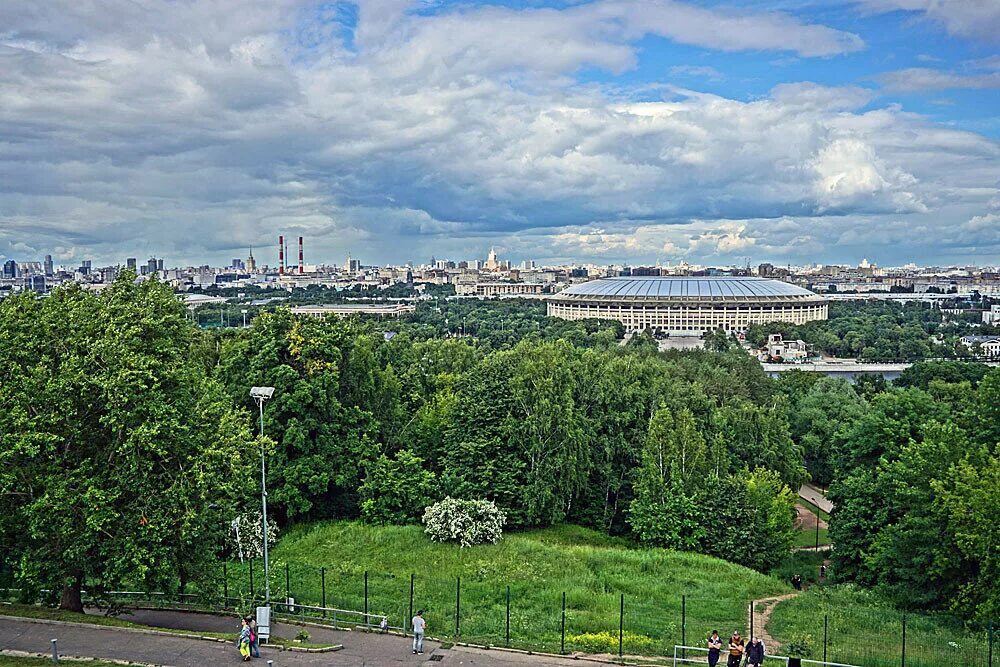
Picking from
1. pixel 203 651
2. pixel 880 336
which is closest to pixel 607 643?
pixel 203 651

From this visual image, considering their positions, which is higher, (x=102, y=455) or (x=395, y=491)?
(x=102, y=455)

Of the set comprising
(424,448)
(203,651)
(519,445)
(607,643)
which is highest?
(519,445)

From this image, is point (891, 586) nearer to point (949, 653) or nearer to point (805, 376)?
point (949, 653)

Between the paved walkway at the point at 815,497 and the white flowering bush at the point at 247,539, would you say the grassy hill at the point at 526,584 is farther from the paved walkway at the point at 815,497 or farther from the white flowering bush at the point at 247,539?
the paved walkway at the point at 815,497

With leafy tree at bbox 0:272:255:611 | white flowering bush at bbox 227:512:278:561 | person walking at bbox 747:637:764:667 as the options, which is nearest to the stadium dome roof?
white flowering bush at bbox 227:512:278:561

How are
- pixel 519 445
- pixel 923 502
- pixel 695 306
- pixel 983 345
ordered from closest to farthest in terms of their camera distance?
pixel 923 502 < pixel 519 445 < pixel 983 345 < pixel 695 306

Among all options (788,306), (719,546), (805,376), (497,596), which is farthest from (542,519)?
(788,306)

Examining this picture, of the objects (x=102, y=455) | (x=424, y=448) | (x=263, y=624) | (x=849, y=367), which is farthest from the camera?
(x=849, y=367)

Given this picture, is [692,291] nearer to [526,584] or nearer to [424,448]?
[424,448]
